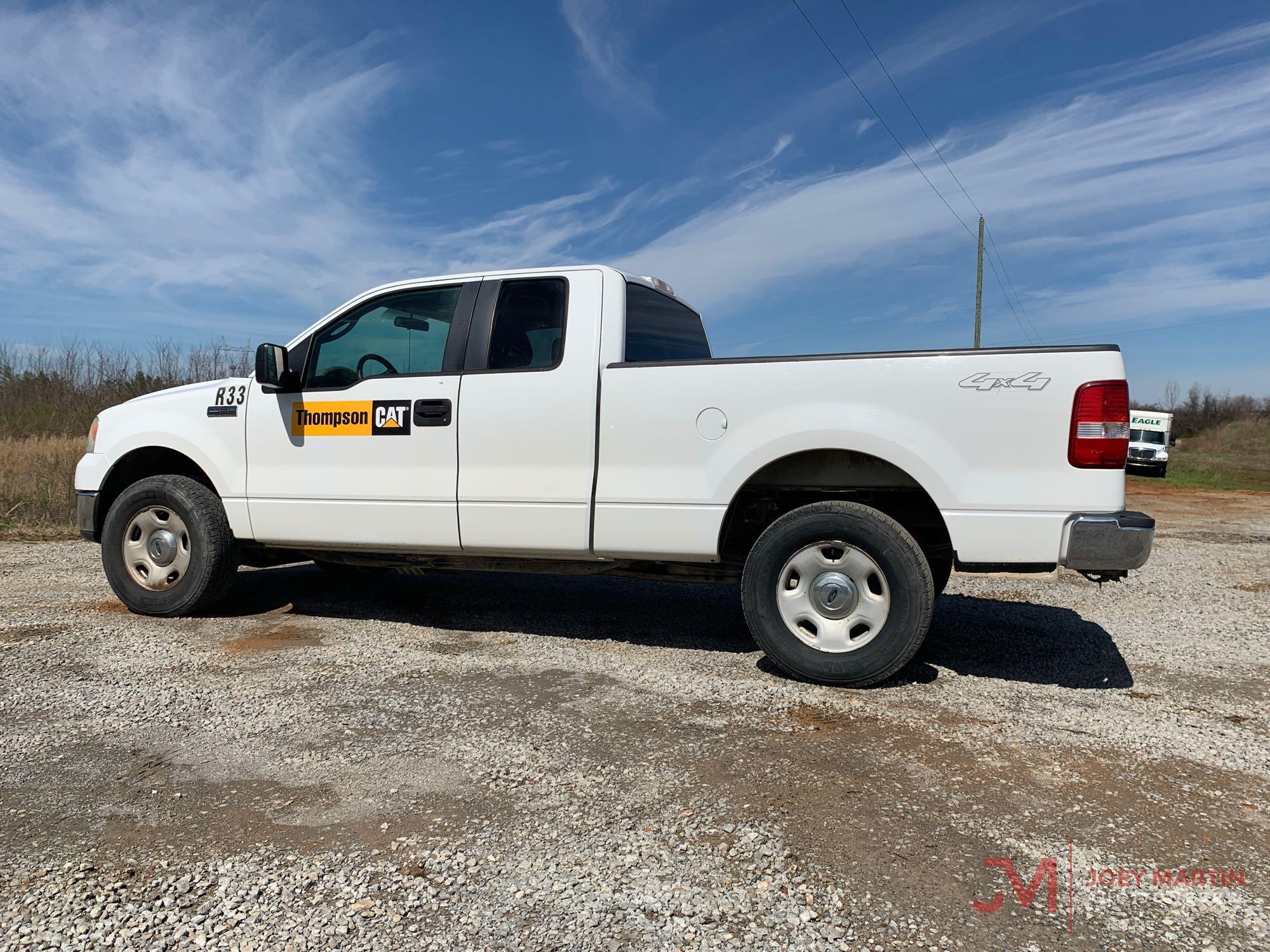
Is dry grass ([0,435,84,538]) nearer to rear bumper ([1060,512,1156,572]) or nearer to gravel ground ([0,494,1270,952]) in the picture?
gravel ground ([0,494,1270,952])

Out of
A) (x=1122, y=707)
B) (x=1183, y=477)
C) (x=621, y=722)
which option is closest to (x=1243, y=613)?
(x=1122, y=707)

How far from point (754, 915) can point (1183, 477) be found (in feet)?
113

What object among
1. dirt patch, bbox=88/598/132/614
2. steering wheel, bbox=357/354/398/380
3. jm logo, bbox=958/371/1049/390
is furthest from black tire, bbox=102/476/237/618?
jm logo, bbox=958/371/1049/390

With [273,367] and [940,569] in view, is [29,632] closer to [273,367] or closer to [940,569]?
[273,367]

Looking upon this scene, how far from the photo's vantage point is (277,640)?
494 cm

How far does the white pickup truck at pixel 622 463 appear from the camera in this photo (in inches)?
150

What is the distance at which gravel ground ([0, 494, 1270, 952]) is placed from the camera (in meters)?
2.15

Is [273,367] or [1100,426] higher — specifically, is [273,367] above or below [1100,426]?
above

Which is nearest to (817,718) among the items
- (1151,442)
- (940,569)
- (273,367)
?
(940,569)

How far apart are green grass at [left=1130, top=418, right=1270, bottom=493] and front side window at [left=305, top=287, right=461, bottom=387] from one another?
25.1m

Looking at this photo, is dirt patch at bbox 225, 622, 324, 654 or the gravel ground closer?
the gravel ground

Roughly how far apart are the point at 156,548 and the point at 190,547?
265 millimetres

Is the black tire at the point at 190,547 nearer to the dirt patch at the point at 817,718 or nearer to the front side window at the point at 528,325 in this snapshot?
the front side window at the point at 528,325

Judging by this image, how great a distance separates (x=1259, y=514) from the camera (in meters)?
15.4
